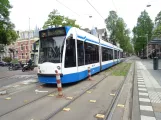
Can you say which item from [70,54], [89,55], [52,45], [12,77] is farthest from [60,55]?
[12,77]

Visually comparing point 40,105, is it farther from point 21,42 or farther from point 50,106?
point 21,42

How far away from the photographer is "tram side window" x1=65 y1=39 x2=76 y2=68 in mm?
8766

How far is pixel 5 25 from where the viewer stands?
26.4 meters

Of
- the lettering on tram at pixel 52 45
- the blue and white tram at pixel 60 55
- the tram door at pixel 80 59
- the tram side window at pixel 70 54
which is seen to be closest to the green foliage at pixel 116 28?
the tram door at pixel 80 59

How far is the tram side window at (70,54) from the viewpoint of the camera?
8.77 metres

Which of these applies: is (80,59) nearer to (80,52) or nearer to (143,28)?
(80,52)

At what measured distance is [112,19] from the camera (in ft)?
200

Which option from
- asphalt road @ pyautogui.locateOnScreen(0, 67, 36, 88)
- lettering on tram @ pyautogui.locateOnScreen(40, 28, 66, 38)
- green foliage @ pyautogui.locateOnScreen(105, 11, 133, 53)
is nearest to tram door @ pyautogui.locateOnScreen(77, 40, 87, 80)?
lettering on tram @ pyautogui.locateOnScreen(40, 28, 66, 38)

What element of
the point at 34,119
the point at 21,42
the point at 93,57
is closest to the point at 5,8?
the point at 93,57

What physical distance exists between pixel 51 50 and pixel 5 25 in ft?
68.3

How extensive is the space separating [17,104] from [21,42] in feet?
211

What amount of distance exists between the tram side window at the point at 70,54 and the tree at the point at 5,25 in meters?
18.9

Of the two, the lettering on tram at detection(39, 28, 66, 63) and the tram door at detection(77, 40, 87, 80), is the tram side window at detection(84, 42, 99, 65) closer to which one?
the tram door at detection(77, 40, 87, 80)

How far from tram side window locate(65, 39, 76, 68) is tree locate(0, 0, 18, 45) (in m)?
18.9
